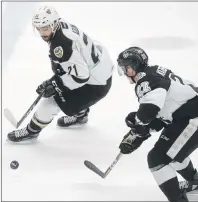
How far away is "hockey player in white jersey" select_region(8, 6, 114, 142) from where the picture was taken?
3.44 meters

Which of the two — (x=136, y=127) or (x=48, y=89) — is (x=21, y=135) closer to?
(x=48, y=89)

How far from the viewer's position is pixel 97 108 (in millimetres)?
4379

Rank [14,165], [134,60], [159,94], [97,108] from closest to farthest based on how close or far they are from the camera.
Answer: [159,94] → [134,60] → [14,165] → [97,108]

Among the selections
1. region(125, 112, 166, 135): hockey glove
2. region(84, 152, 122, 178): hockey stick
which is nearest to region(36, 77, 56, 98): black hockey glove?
region(84, 152, 122, 178): hockey stick

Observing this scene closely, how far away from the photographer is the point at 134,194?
3.24m

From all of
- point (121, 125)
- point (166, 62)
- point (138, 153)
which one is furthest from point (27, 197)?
point (166, 62)

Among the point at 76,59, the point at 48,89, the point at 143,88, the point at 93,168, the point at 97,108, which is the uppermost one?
the point at 143,88

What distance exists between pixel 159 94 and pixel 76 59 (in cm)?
72

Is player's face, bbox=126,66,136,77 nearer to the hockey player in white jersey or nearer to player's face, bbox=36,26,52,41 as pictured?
the hockey player in white jersey

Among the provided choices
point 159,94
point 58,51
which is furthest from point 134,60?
point 58,51

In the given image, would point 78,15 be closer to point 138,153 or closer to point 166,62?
point 166,62

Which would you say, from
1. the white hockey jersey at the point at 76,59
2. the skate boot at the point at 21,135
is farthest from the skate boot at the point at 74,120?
the white hockey jersey at the point at 76,59

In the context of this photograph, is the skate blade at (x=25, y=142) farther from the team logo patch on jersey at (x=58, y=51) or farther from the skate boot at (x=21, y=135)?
the team logo patch on jersey at (x=58, y=51)

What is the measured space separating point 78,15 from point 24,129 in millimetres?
2307
